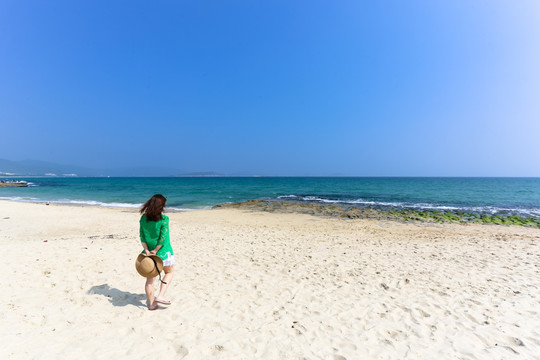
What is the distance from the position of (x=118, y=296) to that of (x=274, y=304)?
314 centimetres

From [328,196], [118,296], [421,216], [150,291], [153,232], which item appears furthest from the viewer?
[328,196]

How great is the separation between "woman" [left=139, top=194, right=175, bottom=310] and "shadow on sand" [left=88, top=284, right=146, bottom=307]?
0.51 m

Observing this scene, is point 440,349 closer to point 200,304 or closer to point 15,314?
point 200,304

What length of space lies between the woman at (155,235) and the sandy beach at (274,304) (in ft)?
1.29

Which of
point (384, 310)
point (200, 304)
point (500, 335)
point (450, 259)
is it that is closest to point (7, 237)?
point (200, 304)

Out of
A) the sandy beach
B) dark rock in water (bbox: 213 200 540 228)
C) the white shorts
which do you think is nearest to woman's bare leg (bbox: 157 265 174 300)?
the white shorts

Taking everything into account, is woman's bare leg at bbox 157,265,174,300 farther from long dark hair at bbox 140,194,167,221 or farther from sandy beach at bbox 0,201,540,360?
long dark hair at bbox 140,194,167,221

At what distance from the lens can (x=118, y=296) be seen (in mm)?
5332

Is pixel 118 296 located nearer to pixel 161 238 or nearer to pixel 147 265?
pixel 147 265

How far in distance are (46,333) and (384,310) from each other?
5.53 metres

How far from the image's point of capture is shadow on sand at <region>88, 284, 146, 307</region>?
5.07 m

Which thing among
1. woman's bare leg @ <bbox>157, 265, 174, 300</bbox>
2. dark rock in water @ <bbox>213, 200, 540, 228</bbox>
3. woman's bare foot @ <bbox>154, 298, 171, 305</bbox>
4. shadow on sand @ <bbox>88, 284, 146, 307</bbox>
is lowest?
dark rock in water @ <bbox>213, 200, 540, 228</bbox>

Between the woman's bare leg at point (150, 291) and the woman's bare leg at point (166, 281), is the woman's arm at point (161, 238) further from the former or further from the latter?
the woman's bare leg at point (150, 291)

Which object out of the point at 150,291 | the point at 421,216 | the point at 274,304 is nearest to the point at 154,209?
the point at 150,291
